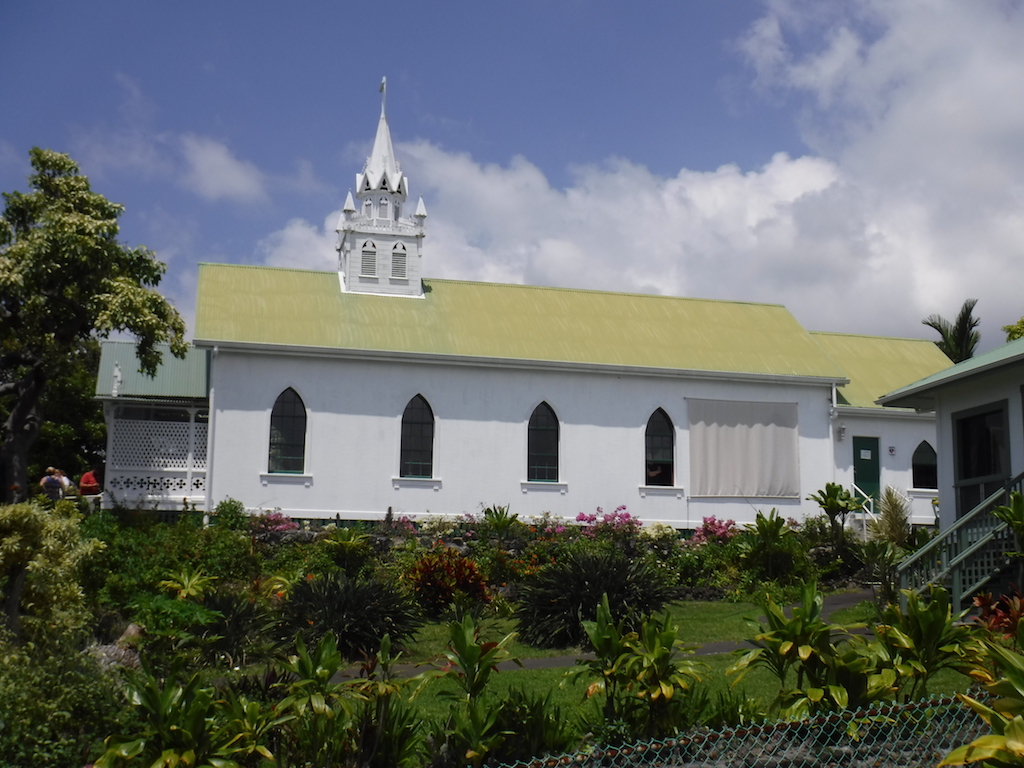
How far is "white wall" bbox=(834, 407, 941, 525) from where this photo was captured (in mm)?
25562

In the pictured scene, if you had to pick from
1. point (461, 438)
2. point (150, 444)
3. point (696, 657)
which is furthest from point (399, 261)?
point (696, 657)

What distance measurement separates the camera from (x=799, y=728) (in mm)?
7578

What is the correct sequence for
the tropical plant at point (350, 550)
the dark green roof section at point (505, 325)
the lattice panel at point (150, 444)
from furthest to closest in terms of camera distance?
1. the dark green roof section at point (505, 325)
2. the lattice panel at point (150, 444)
3. the tropical plant at point (350, 550)

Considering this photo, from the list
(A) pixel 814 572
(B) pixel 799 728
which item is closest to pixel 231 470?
(A) pixel 814 572

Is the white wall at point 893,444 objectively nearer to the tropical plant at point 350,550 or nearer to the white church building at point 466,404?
the white church building at point 466,404

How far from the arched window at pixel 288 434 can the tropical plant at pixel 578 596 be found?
9.10 m

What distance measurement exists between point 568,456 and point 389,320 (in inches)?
221

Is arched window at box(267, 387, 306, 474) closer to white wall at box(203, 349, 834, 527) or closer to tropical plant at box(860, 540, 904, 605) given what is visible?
white wall at box(203, 349, 834, 527)

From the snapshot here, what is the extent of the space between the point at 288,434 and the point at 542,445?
6051mm

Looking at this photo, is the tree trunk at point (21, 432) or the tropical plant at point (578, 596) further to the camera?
the tree trunk at point (21, 432)

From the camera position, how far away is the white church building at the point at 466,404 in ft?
72.0

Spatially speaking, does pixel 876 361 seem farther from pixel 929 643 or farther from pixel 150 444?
pixel 929 643

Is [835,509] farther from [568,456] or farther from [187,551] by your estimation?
[187,551]

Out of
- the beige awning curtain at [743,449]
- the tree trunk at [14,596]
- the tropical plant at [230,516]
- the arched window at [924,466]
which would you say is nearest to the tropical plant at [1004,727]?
the tree trunk at [14,596]
